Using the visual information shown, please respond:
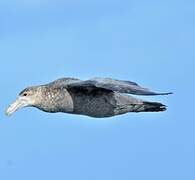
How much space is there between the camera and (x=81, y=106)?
27797mm

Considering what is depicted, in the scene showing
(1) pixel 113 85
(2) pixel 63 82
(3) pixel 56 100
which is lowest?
(3) pixel 56 100

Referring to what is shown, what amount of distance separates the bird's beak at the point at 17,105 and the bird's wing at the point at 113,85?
4.20 feet

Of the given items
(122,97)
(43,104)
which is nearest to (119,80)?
(122,97)

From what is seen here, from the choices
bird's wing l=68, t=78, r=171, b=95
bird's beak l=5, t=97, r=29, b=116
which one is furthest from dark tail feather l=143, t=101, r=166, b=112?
bird's beak l=5, t=97, r=29, b=116

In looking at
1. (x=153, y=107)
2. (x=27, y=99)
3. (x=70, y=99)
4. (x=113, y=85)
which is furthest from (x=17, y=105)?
(x=153, y=107)

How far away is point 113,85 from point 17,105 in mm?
3019

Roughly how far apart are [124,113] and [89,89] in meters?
1.39

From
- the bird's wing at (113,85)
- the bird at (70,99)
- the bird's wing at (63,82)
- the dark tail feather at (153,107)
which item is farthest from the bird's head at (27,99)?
the dark tail feather at (153,107)

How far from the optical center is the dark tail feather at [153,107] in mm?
29172

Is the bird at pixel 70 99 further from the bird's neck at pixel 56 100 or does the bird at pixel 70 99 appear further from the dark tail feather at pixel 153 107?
the dark tail feather at pixel 153 107

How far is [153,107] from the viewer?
2936cm

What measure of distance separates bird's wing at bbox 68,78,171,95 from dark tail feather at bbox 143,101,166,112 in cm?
112

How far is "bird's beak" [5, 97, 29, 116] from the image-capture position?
27.6 metres

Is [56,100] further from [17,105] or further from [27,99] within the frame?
[17,105]
